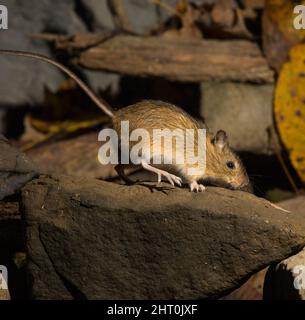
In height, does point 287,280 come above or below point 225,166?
below

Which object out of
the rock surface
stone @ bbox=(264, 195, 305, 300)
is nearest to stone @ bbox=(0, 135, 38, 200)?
the rock surface

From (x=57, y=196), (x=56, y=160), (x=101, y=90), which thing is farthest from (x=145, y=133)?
(x=101, y=90)

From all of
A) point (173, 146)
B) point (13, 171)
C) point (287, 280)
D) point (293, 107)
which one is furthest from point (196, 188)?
point (293, 107)

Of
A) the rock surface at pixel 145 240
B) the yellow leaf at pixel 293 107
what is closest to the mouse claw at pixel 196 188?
the rock surface at pixel 145 240

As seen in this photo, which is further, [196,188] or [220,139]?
[220,139]

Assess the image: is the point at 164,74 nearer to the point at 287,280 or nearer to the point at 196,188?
the point at 196,188

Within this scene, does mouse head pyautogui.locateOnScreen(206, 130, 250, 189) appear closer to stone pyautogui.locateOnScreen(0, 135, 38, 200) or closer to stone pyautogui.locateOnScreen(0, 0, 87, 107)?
stone pyautogui.locateOnScreen(0, 135, 38, 200)
